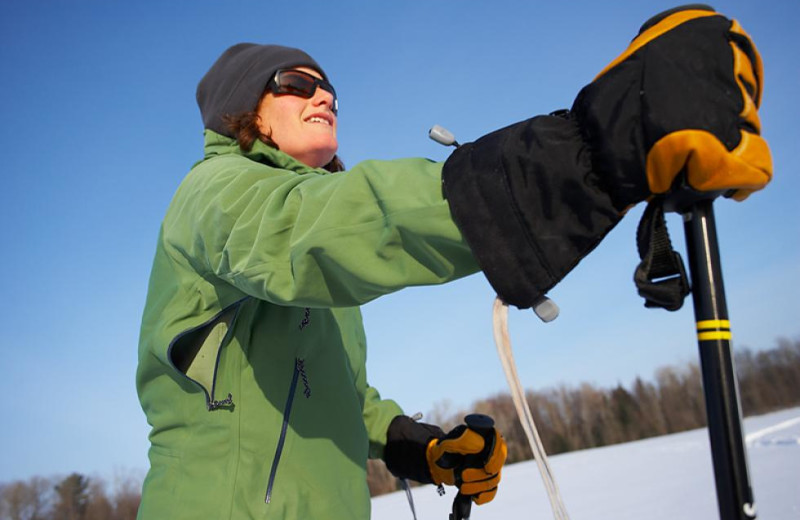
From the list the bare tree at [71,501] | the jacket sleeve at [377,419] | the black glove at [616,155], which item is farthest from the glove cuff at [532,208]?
the bare tree at [71,501]

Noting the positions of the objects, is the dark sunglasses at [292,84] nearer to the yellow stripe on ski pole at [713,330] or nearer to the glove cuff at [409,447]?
the glove cuff at [409,447]

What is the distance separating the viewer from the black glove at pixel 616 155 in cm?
99

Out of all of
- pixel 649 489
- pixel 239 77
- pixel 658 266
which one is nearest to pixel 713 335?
pixel 658 266

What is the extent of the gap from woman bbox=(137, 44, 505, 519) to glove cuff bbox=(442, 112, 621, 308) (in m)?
0.07

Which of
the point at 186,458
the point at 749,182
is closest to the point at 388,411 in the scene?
the point at 186,458

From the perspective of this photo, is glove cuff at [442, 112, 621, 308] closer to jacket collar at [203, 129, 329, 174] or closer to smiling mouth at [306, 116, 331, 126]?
jacket collar at [203, 129, 329, 174]

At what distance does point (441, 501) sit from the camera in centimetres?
753

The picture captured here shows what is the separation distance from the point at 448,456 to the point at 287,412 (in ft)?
3.43

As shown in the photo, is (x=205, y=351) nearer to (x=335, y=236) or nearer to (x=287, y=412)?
→ (x=287, y=412)

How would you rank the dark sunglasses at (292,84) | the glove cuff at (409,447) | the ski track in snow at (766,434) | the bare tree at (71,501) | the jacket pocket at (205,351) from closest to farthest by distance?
the jacket pocket at (205,351) → the dark sunglasses at (292,84) → the glove cuff at (409,447) → the ski track in snow at (766,434) → the bare tree at (71,501)

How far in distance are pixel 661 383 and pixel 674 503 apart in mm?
29355

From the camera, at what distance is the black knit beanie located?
248cm

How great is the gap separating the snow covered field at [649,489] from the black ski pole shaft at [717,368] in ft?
6.08

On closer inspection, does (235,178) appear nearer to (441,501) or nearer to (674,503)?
(674,503)
